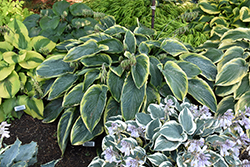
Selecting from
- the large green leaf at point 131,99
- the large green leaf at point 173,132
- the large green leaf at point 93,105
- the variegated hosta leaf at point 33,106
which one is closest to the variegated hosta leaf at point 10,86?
the variegated hosta leaf at point 33,106

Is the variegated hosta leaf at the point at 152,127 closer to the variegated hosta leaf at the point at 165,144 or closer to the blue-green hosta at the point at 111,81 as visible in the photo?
the variegated hosta leaf at the point at 165,144

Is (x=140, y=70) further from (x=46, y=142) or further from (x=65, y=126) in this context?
(x=46, y=142)

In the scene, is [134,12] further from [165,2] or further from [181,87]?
[181,87]

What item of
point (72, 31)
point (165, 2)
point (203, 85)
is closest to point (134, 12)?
point (165, 2)

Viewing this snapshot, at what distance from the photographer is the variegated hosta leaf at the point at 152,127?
1.56 metres

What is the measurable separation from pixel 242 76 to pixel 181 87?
0.66 m

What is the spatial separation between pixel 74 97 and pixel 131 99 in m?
0.56

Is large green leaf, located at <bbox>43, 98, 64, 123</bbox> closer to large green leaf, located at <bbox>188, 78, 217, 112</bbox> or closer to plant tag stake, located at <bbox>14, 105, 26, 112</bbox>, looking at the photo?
plant tag stake, located at <bbox>14, 105, 26, 112</bbox>

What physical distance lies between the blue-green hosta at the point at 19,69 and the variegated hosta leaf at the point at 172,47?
1324 millimetres

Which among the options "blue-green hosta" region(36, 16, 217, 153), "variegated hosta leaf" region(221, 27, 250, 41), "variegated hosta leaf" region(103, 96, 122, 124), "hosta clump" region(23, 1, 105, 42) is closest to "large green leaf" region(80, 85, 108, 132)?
"blue-green hosta" region(36, 16, 217, 153)

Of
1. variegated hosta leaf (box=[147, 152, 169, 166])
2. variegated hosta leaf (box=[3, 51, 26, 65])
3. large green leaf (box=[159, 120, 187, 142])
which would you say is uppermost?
variegated hosta leaf (box=[3, 51, 26, 65])

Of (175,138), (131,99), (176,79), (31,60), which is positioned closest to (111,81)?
(131,99)

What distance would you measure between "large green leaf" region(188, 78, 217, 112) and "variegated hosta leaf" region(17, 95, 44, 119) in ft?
5.05

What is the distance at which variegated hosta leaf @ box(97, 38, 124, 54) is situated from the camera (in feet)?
7.18
